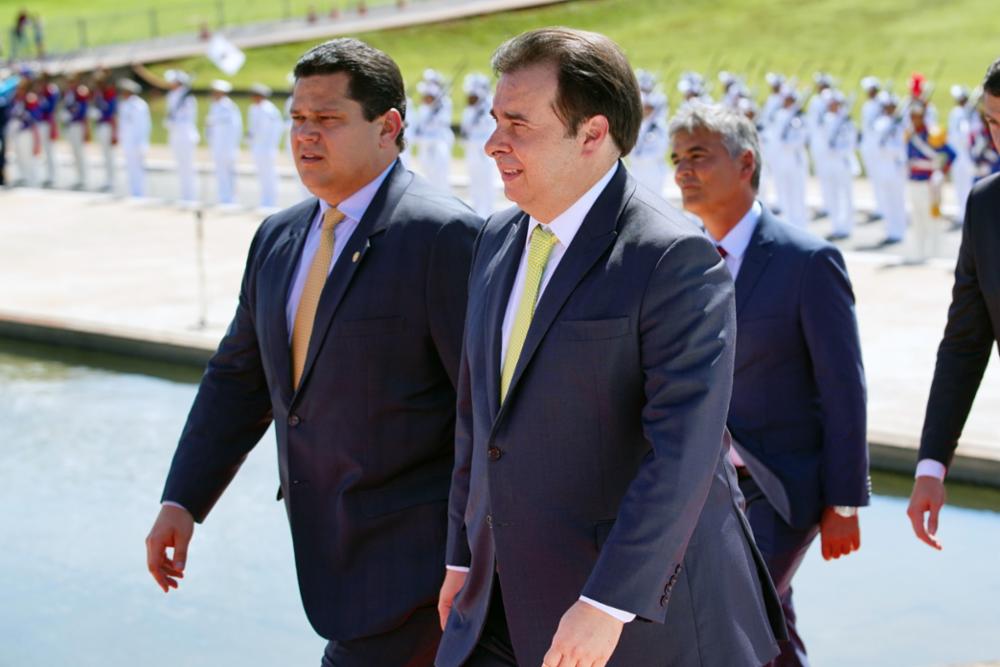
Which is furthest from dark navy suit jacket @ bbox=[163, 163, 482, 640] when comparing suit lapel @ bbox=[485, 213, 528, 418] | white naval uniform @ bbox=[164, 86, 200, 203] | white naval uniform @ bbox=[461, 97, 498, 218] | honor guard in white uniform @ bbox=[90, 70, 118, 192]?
honor guard in white uniform @ bbox=[90, 70, 118, 192]

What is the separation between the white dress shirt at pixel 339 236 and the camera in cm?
411

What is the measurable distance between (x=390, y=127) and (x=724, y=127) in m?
1.04

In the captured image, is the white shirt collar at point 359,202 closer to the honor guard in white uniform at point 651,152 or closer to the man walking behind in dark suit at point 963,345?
the man walking behind in dark suit at point 963,345

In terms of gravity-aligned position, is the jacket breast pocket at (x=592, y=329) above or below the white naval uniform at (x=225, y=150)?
above

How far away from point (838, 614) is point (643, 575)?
3822 mm

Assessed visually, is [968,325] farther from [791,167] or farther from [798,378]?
[791,167]

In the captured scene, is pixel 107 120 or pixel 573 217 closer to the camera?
pixel 573 217

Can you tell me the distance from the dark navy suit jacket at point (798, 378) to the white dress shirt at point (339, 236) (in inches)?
43.7

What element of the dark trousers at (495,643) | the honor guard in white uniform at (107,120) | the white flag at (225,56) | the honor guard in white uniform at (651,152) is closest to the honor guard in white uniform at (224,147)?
the white flag at (225,56)

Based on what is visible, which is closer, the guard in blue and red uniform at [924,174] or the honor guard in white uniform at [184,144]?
the guard in blue and red uniform at [924,174]

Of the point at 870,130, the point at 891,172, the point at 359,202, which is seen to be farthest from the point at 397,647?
the point at 870,130

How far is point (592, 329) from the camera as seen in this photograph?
2.96 m

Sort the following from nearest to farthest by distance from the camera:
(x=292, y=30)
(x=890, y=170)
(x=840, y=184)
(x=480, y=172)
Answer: (x=890, y=170)
(x=840, y=184)
(x=480, y=172)
(x=292, y=30)

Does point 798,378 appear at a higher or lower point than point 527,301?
lower
